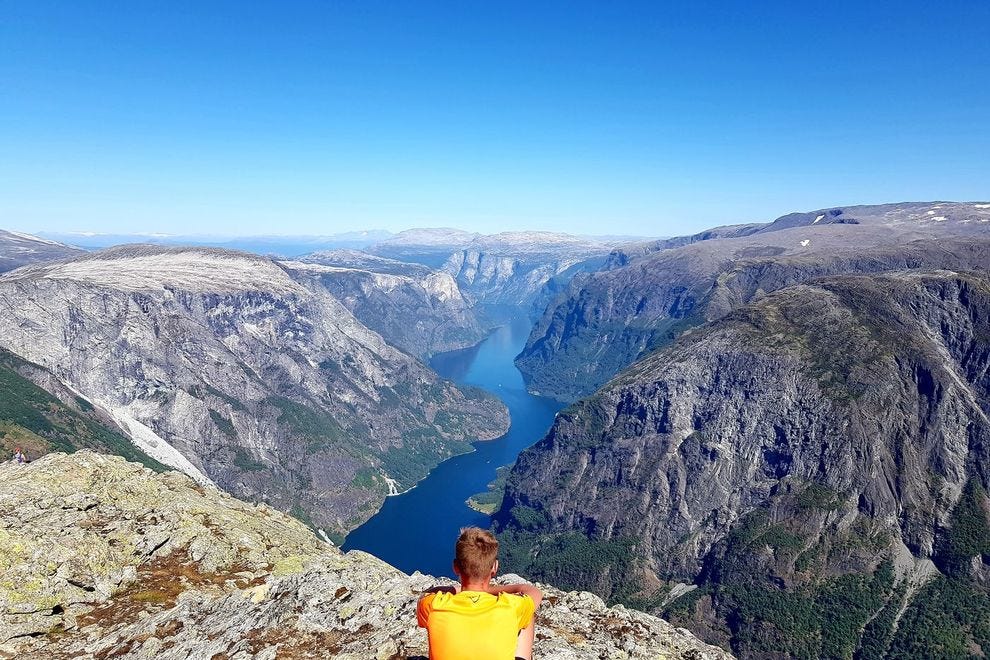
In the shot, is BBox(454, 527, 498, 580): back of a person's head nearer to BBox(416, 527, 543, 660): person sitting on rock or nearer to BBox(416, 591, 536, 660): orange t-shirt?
BBox(416, 527, 543, 660): person sitting on rock

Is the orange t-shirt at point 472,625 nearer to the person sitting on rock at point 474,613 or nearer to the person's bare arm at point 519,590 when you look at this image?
the person sitting on rock at point 474,613

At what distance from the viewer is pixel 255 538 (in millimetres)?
40156

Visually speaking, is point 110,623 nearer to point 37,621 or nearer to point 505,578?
point 37,621

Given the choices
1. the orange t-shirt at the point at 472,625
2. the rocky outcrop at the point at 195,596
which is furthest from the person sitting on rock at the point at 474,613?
the rocky outcrop at the point at 195,596

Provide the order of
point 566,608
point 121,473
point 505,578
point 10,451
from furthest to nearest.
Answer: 1. point 10,451
2. point 121,473
3. point 505,578
4. point 566,608

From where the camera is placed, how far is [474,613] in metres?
13.2

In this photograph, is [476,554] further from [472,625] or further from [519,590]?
[519,590]

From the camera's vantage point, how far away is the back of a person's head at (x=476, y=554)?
1333 centimetres

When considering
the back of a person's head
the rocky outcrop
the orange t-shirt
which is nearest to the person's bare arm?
the orange t-shirt

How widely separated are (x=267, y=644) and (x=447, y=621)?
16359 millimetres

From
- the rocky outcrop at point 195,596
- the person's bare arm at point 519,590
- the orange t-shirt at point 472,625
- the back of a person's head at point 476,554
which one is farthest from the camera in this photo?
the rocky outcrop at point 195,596

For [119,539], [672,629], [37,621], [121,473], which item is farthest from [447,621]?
[121,473]

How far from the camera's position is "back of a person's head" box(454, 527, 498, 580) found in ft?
43.7

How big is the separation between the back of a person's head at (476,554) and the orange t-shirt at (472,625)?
58cm
